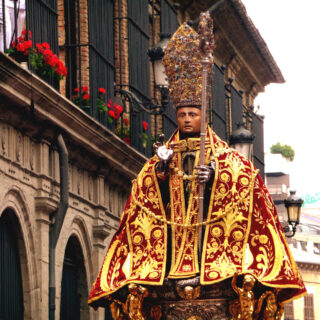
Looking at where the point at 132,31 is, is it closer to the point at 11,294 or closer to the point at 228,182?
the point at 11,294

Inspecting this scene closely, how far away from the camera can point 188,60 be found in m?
14.2

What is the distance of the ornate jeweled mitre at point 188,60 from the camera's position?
A: 1396cm

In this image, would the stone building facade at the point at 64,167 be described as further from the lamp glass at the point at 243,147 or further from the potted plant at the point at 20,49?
the lamp glass at the point at 243,147

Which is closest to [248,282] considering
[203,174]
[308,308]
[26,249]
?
[203,174]

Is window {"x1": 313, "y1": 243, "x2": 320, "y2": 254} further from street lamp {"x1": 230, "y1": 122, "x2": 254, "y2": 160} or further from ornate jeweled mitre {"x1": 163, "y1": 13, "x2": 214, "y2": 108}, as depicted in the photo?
ornate jeweled mitre {"x1": 163, "y1": 13, "x2": 214, "y2": 108}

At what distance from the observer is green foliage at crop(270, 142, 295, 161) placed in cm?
7253

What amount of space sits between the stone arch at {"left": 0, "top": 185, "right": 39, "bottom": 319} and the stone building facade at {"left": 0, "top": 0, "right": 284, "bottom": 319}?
12 mm

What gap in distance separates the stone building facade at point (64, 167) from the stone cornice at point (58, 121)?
0.02 meters

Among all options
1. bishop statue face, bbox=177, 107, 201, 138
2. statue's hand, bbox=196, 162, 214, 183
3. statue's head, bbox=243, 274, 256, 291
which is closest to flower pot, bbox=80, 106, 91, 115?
bishop statue face, bbox=177, 107, 201, 138

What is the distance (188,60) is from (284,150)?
194 ft

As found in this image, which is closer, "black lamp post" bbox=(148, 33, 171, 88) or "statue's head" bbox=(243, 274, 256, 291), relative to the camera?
"statue's head" bbox=(243, 274, 256, 291)

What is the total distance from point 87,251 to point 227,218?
7.95 m

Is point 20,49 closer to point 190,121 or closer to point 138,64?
point 190,121

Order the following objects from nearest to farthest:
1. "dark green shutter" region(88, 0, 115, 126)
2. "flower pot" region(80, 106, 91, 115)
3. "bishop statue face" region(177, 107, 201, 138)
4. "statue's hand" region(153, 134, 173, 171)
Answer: "statue's hand" region(153, 134, 173, 171) → "bishop statue face" region(177, 107, 201, 138) → "flower pot" region(80, 106, 91, 115) → "dark green shutter" region(88, 0, 115, 126)
